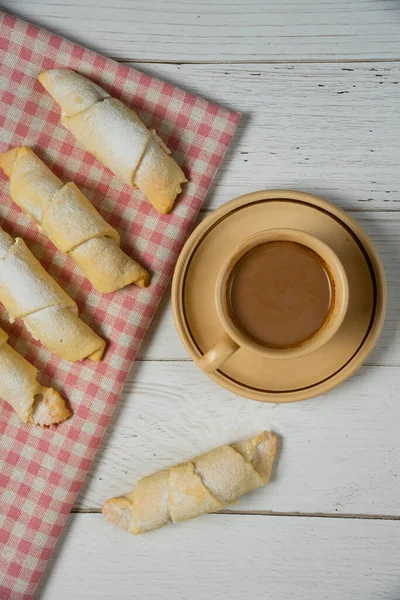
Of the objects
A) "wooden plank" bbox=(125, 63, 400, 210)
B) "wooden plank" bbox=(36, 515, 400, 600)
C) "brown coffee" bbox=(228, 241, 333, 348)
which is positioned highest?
"wooden plank" bbox=(125, 63, 400, 210)

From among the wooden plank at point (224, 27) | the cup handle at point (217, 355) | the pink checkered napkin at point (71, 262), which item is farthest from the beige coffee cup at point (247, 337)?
the wooden plank at point (224, 27)

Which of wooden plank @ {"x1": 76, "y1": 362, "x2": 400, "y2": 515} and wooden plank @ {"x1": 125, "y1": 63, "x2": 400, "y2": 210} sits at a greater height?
wooden plank @ {"x1": 125, "y1": 63, "x2": 400, "y2": 210}

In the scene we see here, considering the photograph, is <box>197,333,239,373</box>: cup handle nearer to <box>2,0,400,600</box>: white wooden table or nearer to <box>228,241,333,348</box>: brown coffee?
<box>228,241,333,348</box>: brown coffee

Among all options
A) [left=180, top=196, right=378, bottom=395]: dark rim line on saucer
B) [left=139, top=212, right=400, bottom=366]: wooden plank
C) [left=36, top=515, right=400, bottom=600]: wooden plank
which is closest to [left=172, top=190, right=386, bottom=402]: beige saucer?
[left=180, top=196, right=378, bottom=395]: dark rim line on saucer

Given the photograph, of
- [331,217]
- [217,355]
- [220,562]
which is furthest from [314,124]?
[220,562]

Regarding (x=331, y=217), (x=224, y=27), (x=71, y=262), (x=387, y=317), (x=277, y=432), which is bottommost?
(x=277, y=432)

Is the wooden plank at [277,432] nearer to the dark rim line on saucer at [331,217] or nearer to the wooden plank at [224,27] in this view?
the dark rim line on saucer at [331,217]

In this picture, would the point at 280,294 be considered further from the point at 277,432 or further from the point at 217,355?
the point at 277,432
